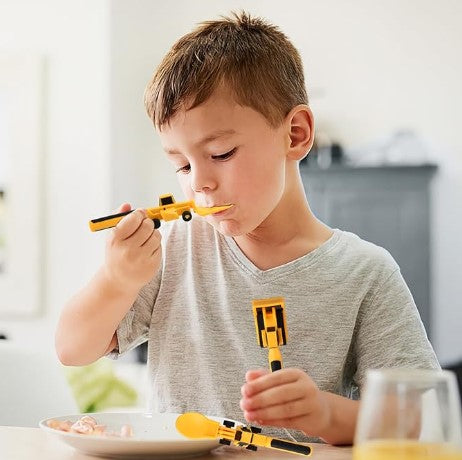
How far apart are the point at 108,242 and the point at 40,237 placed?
339 centimetres

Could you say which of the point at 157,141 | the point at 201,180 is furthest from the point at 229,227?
the point at 157,141

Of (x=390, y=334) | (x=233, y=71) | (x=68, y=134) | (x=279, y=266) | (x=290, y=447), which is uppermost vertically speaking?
(x=68, y=134)

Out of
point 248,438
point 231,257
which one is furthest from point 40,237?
point 248,438

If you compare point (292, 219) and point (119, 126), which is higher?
point (119, 126)

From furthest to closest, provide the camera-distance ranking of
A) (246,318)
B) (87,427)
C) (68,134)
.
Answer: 1. (68,134)
2. (246,318)
3. (87,427)

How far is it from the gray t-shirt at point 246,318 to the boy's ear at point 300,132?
0.15 m

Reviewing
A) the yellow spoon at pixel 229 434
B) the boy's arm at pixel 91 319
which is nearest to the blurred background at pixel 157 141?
the boy's arm at pixel 91 319

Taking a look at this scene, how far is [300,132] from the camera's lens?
4.48ft

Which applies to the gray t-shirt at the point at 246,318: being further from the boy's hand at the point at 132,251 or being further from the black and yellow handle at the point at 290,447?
the black and yellow handle at the point at 290,447

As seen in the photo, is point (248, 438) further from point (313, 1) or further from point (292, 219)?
point (313, 1)

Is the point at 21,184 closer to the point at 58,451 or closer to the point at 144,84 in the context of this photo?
the point at 144,84

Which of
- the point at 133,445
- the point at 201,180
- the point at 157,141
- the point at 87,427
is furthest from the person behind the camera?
the point at 157,141

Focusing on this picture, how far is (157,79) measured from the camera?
4.31ft

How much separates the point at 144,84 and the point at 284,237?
357 cm
